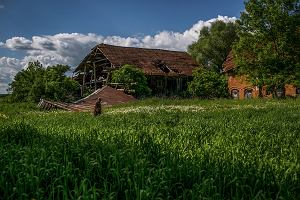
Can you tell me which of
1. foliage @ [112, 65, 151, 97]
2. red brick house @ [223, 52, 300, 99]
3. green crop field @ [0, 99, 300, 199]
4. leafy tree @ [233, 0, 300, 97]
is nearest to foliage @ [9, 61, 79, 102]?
foliage @ [112, 65, 151, 97]

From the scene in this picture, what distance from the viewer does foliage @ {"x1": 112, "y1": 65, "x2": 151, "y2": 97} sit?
49.6m

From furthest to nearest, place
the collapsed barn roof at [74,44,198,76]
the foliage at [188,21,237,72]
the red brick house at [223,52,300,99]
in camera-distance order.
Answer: the foliage at [188,21,237,72] → the red brick house at [223,52,300,99] → the collapsed barn roof at [74,44,198,76]

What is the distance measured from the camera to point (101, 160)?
6758mm

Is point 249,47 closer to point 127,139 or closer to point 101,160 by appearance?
point 127,139

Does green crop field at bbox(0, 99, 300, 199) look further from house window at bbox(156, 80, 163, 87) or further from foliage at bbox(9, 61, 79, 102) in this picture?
house window at bbox(156, 80, 163, 87)

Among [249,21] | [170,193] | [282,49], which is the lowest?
[170,193]

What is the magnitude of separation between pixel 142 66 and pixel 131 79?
8.27 m

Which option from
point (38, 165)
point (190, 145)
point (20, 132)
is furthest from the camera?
point (20, 132)

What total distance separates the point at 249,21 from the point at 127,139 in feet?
124

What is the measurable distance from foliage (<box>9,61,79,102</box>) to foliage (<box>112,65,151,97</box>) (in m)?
5.21

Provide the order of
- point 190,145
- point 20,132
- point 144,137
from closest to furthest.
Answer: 1. point 190,145
2. point 144,137
3. point 20,132

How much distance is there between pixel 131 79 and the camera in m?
49.5

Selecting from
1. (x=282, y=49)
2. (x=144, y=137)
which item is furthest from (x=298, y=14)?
(x=144, y=137)

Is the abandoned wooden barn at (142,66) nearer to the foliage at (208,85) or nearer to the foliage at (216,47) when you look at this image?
the foliage at (208,85)
